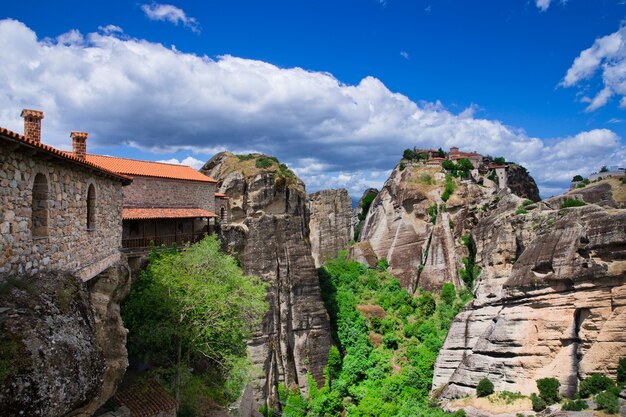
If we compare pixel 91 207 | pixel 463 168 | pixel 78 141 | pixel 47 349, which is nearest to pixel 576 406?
pixel 91 207

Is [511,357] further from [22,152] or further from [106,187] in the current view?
[22,152]

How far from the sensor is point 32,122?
1339 cm

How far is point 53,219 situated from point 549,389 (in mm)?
26321

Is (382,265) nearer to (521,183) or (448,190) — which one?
(448,190)

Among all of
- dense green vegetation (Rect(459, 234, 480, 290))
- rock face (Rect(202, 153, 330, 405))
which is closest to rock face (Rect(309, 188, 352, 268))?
dense green vegetation (Rect(459, 234, 480, 290))

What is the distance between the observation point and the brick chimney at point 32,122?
13.3 metres

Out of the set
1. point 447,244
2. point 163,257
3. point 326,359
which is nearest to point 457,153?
point 447,244

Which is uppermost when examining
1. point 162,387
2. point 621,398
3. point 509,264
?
point 509,264

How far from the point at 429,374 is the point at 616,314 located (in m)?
14.2

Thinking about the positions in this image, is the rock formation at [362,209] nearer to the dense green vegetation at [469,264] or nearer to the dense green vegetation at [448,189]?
the dense green vegetation at [448,189]

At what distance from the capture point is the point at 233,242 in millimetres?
32719

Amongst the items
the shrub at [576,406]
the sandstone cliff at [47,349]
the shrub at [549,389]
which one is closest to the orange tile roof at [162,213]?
the sandstone cliff at [47,349]

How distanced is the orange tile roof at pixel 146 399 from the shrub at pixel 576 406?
64.0 ft

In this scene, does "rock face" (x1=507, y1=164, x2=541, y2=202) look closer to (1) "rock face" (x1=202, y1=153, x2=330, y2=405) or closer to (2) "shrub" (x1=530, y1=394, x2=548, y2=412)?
(1) "rock face" (x1=202, y1=153, x2=330, y2=405)
